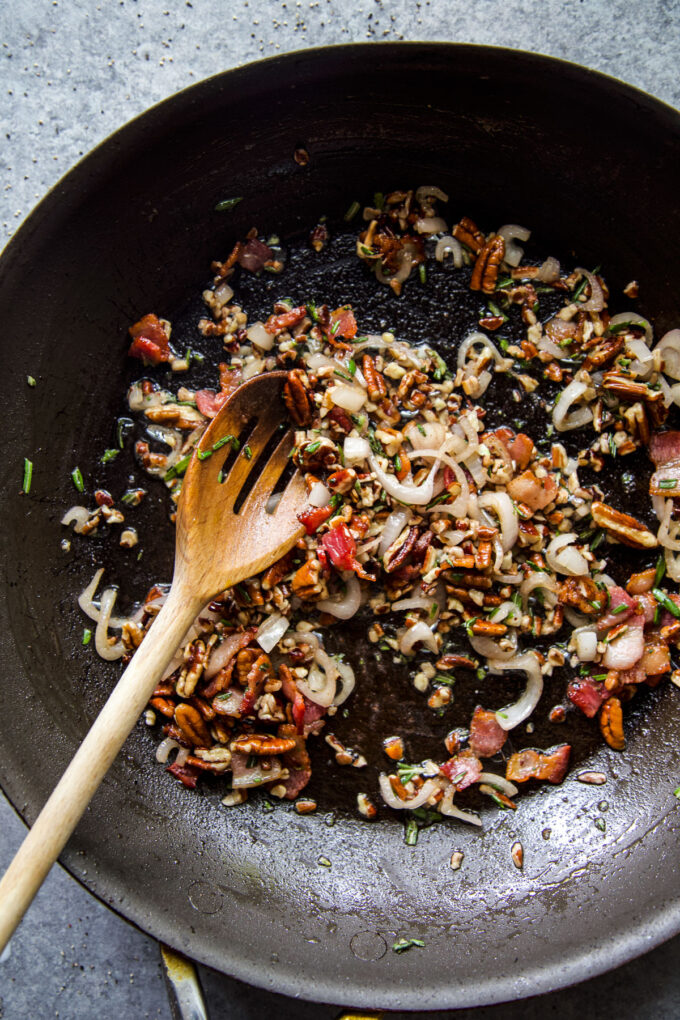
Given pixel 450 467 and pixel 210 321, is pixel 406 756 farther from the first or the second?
pixel 210 321

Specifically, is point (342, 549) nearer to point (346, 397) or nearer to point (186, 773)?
point (346, 397)

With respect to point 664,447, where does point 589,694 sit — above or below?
below

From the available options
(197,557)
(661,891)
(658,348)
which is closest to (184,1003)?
(197,557)

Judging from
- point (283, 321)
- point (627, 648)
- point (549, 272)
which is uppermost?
point (549, 272)

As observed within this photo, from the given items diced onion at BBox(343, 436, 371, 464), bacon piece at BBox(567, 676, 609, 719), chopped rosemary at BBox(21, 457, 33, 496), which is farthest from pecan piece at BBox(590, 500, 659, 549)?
chopped rosemary at BBox(21, 457, 33, 496)

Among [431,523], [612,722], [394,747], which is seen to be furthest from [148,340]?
[612,722]

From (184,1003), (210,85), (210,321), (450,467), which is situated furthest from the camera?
(210,321)

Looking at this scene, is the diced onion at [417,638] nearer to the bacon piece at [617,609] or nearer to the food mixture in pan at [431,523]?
the food mixture in pan at [431,523]
